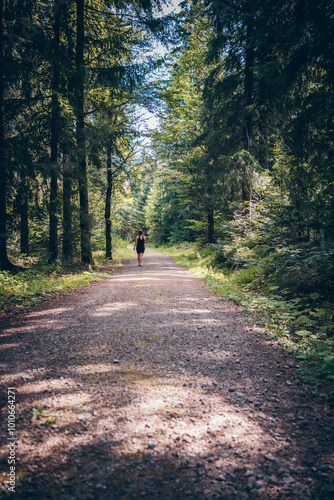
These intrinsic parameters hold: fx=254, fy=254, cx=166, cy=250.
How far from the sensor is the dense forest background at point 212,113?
18.9 feet

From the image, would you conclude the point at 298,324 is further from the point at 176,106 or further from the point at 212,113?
the point at 176,106

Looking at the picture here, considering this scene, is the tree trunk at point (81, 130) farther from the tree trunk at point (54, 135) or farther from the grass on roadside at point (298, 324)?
the grass on roadside at point (298, 324)

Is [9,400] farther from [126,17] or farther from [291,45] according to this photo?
[126,17]

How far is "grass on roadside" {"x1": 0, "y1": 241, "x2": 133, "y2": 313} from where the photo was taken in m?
6.75

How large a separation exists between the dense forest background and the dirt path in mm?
2374

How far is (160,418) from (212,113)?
14544 mm

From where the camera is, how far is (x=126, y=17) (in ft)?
37.6

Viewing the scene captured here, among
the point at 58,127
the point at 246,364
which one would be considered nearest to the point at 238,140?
the point at 58,127

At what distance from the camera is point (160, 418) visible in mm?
2533

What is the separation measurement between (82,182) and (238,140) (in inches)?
305

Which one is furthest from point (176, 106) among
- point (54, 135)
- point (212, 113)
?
point (54, 135)

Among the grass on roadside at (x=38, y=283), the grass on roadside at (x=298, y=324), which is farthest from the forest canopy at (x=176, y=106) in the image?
the grass on roadside at (x=298, y=324)

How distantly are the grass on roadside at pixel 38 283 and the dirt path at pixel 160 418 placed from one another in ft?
7.23

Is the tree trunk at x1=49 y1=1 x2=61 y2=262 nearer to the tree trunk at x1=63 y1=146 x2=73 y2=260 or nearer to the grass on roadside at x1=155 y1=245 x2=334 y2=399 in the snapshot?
the tree trunk at x1=63 y1=146 x2=73 y2=260
